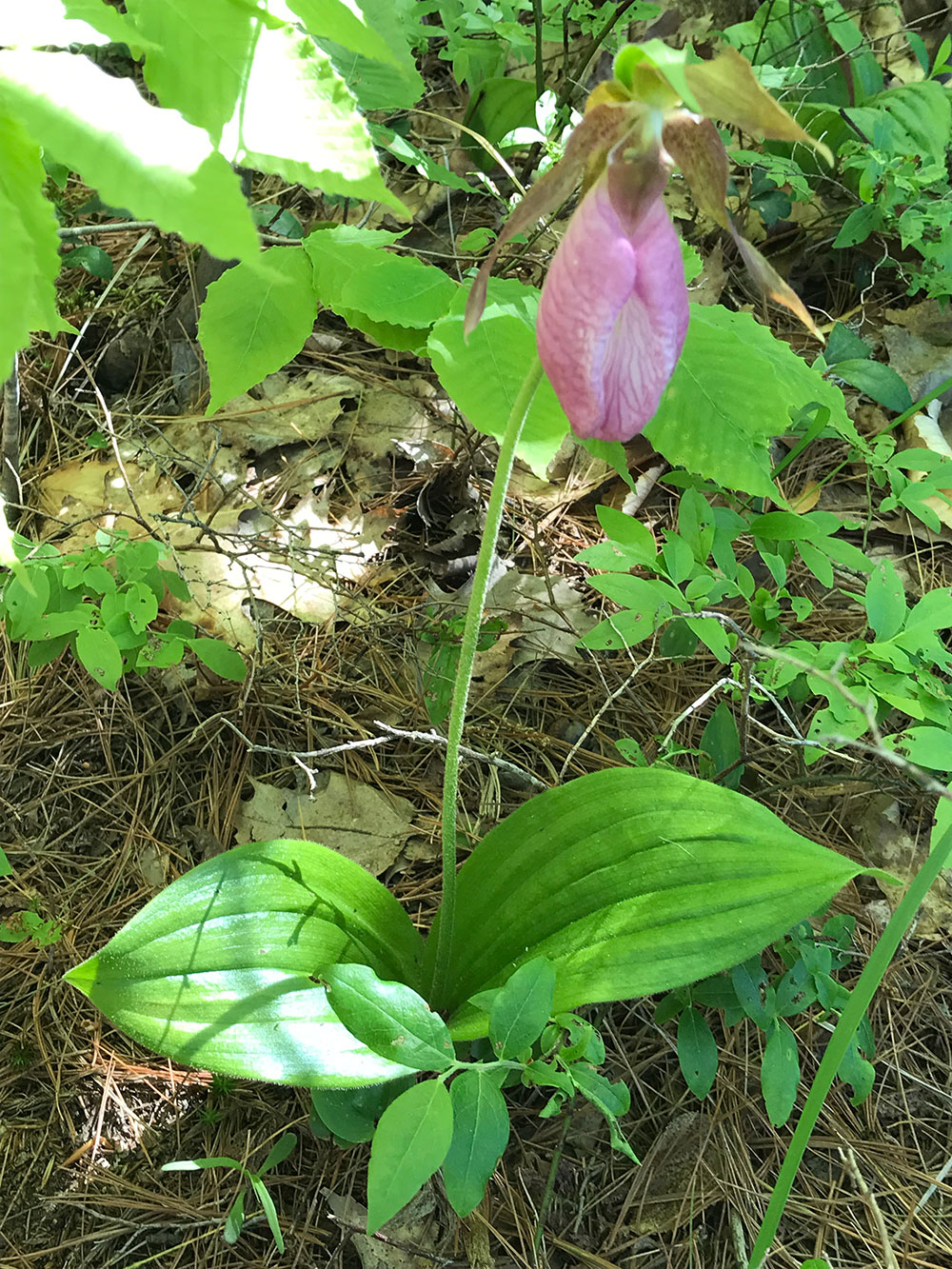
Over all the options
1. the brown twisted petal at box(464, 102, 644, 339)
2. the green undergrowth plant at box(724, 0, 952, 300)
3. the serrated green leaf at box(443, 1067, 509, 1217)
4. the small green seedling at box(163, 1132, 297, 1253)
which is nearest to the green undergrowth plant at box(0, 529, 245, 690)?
the small green seedling at box(163, 1132, 297, 1253)

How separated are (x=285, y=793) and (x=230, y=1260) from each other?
30.4 inches

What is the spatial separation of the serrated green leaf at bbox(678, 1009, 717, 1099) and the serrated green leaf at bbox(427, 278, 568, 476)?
875mm

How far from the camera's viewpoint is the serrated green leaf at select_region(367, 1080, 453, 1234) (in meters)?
0.90

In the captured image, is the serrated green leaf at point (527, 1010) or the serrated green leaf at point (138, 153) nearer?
the serrated green leaf at point (138, 153)

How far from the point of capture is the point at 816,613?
197 centimetres

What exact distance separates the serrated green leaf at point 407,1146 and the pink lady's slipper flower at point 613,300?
2.44 ft

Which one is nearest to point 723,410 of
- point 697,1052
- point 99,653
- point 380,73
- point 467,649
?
point 467,649

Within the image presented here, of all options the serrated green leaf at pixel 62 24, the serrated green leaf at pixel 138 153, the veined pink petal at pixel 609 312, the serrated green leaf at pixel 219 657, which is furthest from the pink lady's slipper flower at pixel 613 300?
the serrated green leaf at pixel 219 657

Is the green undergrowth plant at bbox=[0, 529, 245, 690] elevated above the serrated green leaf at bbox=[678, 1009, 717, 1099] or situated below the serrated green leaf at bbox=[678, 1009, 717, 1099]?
above

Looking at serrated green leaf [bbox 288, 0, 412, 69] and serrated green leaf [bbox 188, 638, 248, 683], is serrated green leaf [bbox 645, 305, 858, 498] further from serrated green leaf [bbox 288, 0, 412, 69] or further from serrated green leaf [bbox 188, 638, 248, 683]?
serrated green leaf [bbox 188, 638, 248, 683]

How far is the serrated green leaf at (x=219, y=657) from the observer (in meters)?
1.61

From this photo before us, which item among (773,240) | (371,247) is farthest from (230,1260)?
(773,240)

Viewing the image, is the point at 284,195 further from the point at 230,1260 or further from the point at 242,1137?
the point at 230,1260

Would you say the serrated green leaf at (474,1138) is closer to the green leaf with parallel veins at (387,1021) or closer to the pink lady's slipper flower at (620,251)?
the green leaf with parallel veins at (387,1021)
